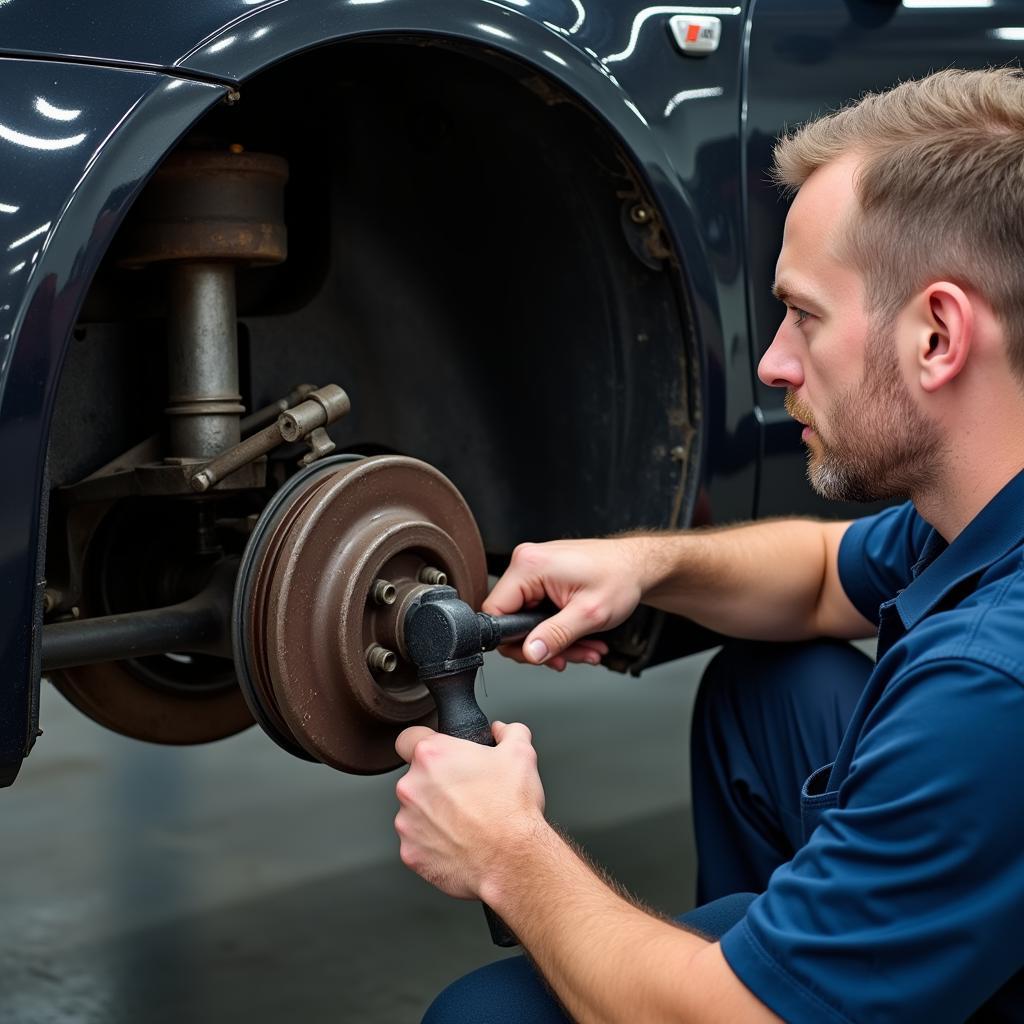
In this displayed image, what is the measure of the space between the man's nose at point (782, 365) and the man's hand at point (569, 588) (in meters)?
0.35

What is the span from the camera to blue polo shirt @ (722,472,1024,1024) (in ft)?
3.00

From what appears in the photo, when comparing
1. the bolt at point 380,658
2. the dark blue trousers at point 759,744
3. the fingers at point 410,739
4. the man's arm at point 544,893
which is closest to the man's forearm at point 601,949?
the man's arm at point 544,893

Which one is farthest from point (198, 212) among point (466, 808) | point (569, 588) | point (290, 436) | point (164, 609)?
point (466, 808)

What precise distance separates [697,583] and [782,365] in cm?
45

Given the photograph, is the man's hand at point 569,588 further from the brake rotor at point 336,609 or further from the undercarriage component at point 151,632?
the undercarriage component at point 151,632

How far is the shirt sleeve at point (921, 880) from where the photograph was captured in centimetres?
91

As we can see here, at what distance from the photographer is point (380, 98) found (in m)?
1.68

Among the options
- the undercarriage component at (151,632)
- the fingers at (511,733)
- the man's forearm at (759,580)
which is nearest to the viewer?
the fingers at (511,733)

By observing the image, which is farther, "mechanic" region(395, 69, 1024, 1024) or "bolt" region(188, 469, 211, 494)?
"bolt" region(188, 469, 211, 494)

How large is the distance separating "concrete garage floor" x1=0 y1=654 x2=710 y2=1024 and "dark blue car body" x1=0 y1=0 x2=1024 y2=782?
58cm

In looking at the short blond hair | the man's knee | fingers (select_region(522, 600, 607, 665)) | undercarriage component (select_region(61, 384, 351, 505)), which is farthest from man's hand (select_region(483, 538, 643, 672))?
the short blond hair

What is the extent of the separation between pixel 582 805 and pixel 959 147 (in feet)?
5.35

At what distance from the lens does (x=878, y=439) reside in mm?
1148

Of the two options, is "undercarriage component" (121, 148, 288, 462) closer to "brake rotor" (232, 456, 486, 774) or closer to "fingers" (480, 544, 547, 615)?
"brake rotor" (232, 456, 486, 774)
